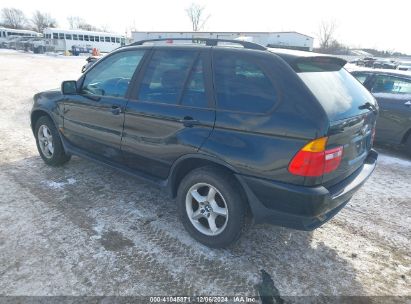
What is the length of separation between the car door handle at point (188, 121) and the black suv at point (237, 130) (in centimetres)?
1

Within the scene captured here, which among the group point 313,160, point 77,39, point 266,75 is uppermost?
point 77,39

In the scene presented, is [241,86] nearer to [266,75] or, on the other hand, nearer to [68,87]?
[266,75]

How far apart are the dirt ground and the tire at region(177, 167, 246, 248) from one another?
0.16 meters

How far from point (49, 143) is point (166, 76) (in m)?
2.53

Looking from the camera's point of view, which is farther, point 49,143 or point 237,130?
point 49,143

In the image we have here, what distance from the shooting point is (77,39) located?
40.6 metres

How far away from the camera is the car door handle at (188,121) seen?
2857 mm

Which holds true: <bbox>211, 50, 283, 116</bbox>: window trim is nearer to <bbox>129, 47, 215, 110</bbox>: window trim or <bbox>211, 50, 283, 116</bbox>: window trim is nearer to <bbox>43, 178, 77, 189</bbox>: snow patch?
<bbox>129, 47, 215, 110</bbox>: window trim

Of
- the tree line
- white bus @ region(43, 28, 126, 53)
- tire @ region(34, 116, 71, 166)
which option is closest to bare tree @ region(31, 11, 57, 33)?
the tree line

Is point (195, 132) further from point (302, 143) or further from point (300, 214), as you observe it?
point (300, 214)

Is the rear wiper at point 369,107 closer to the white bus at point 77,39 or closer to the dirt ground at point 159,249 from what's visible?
the dirt ground at point 159,249

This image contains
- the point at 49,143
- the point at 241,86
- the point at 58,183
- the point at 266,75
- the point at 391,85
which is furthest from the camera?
the point at 391,85

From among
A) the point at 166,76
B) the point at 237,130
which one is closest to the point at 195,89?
the point at 166,76

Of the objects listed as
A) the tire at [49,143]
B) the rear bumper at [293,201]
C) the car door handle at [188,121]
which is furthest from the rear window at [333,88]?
the tire at [49,143]
